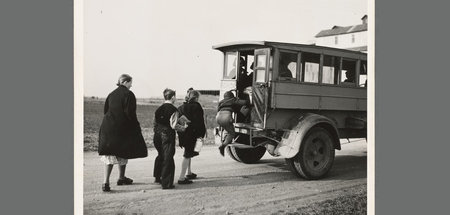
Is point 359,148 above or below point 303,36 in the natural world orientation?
below

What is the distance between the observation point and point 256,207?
5.08 metres

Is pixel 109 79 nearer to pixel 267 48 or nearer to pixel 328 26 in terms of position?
pixel 267 48

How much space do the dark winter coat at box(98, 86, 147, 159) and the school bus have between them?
141 centimetres

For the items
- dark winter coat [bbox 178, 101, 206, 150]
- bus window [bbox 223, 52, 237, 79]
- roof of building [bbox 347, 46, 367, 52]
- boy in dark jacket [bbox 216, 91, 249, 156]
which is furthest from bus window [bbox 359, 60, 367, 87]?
dark winter coat [bbox 178, 101, 206, 150]

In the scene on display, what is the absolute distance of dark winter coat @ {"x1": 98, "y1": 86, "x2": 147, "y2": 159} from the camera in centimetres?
511

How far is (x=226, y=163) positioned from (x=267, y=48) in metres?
1.94

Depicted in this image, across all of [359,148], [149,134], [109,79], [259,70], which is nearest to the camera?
[109,79]

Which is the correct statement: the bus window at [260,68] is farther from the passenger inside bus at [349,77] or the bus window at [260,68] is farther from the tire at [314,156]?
the passenger inside bus at [349,77]

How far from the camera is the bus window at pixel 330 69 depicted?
604 centimetres

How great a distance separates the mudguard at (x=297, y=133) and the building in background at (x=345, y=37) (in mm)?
1004

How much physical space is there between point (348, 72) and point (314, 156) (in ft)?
4.29

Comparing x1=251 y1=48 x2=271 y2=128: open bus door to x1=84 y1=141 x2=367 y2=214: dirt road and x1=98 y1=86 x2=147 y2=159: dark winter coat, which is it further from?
x1=98 y1=86 x2=147 y2=159: dark winter coat

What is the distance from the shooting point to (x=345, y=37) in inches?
230

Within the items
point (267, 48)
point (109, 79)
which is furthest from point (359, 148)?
point (109, 79)
